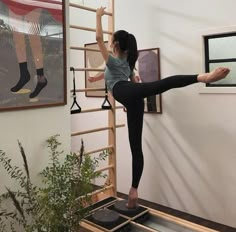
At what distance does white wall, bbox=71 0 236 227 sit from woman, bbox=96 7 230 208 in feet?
2.47

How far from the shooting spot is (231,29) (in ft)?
8.77

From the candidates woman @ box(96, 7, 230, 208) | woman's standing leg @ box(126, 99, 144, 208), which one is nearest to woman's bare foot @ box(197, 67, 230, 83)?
woman @ box(96, 7, 230, 208)

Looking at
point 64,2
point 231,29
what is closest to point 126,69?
point 64,2

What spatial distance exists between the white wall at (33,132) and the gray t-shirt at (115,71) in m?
0.39

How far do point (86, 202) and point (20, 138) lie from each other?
0.62 meters

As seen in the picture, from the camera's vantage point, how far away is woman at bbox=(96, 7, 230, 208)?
2.00 meters

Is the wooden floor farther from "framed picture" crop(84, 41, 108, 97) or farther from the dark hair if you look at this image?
the dark hair

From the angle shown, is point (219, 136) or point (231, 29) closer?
point (231, 29)

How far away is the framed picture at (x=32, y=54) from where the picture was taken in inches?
69.9

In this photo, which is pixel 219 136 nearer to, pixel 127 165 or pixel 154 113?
pixel 154 113

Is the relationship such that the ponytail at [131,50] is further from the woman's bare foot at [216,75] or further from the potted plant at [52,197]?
the potted plant at [52,197]

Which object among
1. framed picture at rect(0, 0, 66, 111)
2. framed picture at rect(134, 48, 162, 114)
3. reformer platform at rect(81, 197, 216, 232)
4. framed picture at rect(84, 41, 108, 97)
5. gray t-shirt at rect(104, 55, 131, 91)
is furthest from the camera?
framed picture at rect(84, 41, 108, 97)

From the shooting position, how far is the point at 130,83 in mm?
2271

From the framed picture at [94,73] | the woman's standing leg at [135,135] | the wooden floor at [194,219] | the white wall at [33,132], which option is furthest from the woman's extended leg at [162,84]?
the wooden floor at [194,219]
